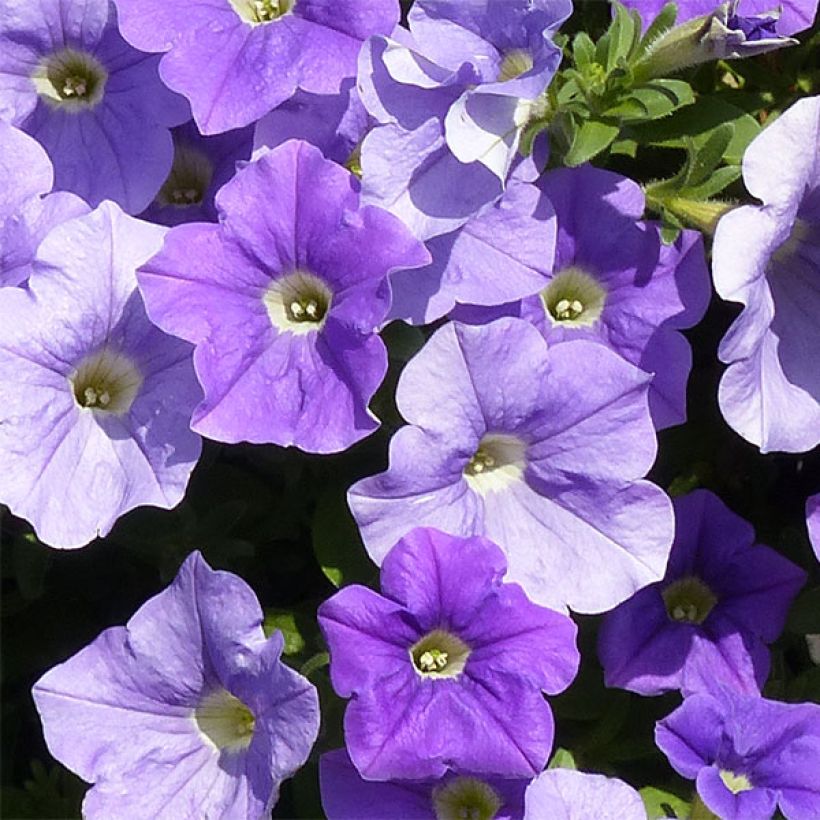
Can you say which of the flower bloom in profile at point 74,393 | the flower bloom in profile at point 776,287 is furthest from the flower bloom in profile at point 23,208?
the flower bloom in profile at point 776,287

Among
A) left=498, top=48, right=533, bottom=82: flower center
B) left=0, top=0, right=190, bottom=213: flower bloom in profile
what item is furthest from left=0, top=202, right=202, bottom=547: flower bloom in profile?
left=498, top=48, right=533, bottom=82: flower center

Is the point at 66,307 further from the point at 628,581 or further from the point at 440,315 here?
the point at 628,581

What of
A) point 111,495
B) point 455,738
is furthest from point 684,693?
point 111,495

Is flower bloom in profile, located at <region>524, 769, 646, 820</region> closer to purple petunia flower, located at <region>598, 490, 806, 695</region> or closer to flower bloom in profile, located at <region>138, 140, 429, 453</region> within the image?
purple petunia flower, located at <region>598, 490, 806, 695</region>

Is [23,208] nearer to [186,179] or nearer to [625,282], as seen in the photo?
[186,179]

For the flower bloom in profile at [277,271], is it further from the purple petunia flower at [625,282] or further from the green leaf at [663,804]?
the green leaf at [663,804]

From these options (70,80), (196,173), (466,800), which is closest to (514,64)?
(196,173)
